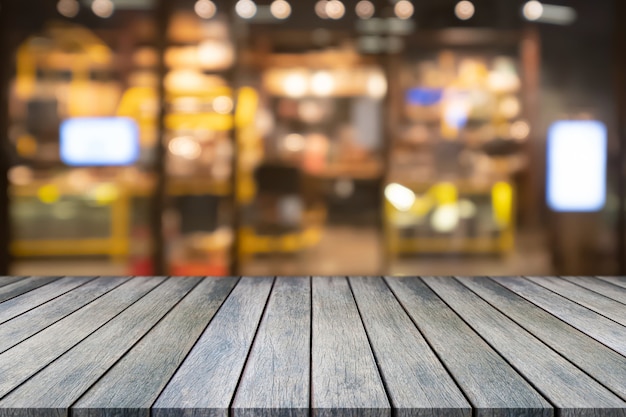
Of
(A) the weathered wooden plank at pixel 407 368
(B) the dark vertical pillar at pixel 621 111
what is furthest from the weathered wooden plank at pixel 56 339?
(B) the dark vertical pillar at pixel 621 111

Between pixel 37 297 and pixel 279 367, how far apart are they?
1504mm

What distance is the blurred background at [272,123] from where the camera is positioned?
3986 millimetres

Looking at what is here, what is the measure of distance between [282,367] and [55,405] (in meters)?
0.55

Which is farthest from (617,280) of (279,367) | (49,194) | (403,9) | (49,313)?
(49,194)

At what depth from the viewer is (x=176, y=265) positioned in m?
4.03

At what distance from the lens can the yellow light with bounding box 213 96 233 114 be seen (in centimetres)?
400

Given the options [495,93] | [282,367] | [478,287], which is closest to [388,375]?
[282,367]

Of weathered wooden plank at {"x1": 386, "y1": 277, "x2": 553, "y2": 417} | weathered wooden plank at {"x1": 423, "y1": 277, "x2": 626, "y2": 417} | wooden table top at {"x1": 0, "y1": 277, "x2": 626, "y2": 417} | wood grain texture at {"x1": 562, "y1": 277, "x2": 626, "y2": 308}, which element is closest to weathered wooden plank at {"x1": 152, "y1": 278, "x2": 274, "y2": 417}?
wooden table top at {"x1": 0, "y1": 277, "x2": 626, "y2": 417}

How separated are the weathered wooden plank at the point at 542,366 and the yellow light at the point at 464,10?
220 centimetres

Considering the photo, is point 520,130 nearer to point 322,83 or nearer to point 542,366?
point 322,83

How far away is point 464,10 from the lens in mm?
4016

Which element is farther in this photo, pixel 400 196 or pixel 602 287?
pixel 400 196

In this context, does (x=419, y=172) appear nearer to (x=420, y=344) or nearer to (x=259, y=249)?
(x=259, y=249)

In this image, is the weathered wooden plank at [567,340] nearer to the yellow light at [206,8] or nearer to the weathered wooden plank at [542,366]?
the weathered wooden plank at [542,366]
